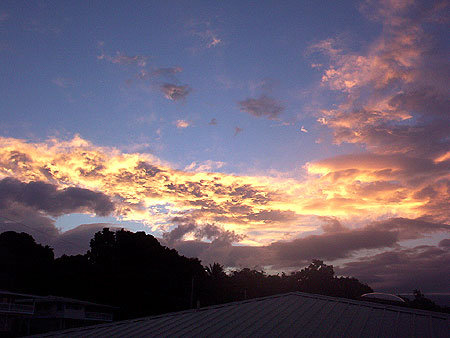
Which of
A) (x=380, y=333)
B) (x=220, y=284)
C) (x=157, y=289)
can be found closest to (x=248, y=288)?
(x=220, y=284)

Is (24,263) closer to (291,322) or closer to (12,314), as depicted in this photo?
(12,314)

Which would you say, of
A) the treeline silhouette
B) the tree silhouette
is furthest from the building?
the tree silhouette

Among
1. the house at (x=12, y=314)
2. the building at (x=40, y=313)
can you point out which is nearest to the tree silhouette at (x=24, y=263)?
the building at (x=40, y=313)

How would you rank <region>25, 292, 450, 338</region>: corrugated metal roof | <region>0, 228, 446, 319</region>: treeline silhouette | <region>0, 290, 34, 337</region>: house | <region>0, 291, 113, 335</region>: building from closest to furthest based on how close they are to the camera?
<region>25, 292, 450, 338</region>: corrugated metal roof
<region>0, 290, 34, 337</region>: house
<region>0, 291, 113, 335</region>: building
<region>0, 228, 446, 319</region>: treeline silhouette

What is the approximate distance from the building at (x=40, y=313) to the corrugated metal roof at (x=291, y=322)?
38.0m

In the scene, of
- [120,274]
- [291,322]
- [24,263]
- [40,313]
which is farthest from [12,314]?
[291,322]

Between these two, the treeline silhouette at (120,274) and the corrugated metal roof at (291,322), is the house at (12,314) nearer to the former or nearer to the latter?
the treeline silhouette at (120,274)

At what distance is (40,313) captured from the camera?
214ft

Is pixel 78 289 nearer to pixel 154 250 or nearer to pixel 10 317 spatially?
pixel 154 250

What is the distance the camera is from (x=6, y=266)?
85938 millimetres

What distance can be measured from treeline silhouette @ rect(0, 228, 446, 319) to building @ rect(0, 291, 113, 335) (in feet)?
39.6

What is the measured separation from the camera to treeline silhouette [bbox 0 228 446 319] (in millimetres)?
83312

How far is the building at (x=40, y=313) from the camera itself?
58.0 metres

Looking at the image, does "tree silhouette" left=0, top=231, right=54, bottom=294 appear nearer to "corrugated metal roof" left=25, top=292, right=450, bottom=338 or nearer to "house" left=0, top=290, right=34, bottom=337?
"house" left=0, top=290, right=34, bottom=337
